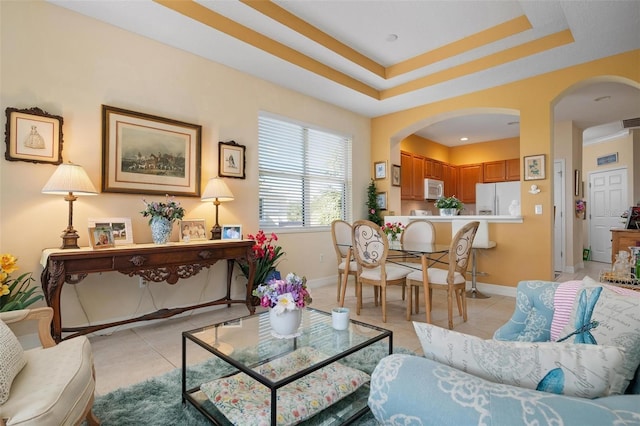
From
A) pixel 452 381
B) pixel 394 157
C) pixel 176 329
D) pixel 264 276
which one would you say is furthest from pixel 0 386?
pixel 394 157

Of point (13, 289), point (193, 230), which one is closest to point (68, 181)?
point (13, 289)

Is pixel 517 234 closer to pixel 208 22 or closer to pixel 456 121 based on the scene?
pixel 456 121

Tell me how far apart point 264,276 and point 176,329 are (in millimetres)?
1056

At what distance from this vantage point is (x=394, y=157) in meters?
5.54

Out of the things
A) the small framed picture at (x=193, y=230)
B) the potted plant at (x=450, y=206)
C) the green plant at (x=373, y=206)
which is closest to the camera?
the small framed picture at (x=193, y=230)

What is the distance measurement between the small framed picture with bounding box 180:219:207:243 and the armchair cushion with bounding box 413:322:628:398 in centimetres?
287

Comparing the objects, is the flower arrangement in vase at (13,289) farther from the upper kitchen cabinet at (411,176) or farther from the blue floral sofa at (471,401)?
the upper kitchen cabinet at (411,176)

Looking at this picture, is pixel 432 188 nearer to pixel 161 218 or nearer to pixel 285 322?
pixel 161 218

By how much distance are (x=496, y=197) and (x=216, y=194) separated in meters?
5.88

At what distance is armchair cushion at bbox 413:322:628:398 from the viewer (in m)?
0.69

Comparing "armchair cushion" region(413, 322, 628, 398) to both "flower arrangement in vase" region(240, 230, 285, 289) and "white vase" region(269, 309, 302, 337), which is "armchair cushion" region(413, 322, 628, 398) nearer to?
"white vase" region(269, 309, 302, 337)

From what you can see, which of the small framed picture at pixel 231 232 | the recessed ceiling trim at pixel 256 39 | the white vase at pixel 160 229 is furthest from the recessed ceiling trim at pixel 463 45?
the white vase at pixel 160 229

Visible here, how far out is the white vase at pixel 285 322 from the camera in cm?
175

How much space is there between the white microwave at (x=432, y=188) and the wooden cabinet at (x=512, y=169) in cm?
134
